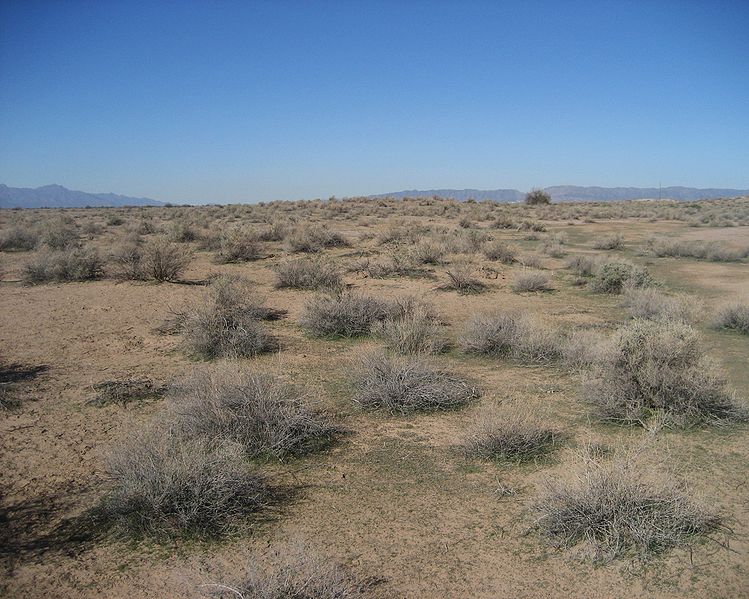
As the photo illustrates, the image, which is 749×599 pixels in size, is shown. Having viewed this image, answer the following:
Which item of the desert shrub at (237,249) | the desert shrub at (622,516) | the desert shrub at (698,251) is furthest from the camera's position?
the desert shrub at (698,251)

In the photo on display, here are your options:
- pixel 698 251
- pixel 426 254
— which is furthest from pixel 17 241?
pixel 698 251

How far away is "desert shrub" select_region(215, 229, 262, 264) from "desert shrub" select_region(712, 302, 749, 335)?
14.8 metres

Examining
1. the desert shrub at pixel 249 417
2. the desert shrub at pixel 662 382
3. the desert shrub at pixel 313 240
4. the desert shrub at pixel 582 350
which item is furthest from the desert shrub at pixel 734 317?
the desert shrub at pixel 313 240

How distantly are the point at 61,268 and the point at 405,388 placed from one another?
12725mm

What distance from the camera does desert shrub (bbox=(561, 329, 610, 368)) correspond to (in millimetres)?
7730

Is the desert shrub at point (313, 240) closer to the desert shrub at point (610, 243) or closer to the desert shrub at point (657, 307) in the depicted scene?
the desert shrub at point (610, 243)

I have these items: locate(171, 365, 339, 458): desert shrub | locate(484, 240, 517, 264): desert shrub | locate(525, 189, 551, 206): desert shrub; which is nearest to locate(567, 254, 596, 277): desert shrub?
locate(484, 240, 517, 264): desert shrub

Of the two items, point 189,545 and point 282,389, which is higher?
point 282,389

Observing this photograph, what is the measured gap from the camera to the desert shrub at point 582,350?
25.4ft

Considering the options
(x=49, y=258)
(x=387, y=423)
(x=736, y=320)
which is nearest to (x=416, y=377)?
(x=387, y=423)

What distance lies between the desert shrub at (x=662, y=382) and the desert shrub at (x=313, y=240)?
1566 cm

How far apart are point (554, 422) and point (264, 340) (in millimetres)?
5207

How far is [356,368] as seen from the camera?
770 centimetres

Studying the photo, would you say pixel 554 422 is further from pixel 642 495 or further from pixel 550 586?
pixel 550 586
